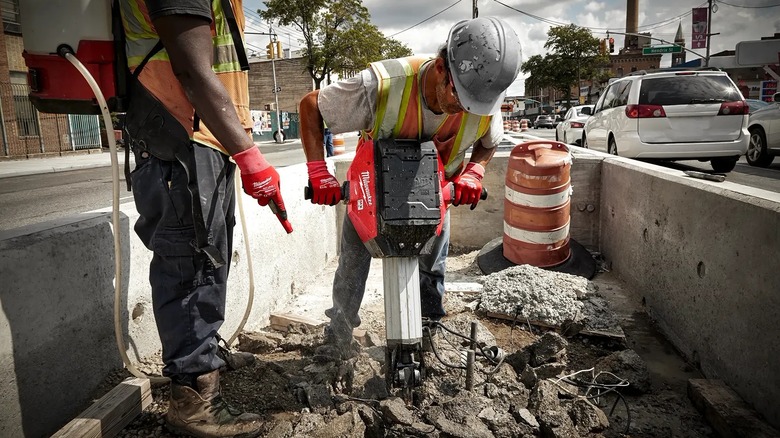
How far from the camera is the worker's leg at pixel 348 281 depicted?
2.69 m

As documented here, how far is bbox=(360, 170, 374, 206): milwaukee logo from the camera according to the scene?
6.91 feet

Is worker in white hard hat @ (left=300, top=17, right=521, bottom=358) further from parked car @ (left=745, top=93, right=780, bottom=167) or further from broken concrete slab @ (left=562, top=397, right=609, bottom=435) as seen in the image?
parked car @ (left=745, top=93, right=780, bottom=167)

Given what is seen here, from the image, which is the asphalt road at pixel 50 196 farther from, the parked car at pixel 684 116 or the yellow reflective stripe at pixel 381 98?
the parked car at pixel 684 116

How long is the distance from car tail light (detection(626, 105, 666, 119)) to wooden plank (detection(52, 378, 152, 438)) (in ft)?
30.0

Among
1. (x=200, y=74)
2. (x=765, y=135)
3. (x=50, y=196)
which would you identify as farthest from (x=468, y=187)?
(x=765, y=135)

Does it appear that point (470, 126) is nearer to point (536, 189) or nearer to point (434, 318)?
point (434, 318)

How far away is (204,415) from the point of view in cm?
202

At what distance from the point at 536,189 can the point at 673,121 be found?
598 centimetres

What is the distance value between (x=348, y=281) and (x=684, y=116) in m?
8.52

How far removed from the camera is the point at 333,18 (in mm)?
37344

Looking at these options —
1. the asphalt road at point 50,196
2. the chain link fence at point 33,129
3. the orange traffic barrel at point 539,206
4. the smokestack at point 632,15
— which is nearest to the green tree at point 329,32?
the chain link fence at point 33,129

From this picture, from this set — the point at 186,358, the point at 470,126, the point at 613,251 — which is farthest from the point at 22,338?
the point at 613,251

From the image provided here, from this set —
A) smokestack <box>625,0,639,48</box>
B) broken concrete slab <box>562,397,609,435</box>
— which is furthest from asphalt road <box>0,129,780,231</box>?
smokestack <box>625,0,639,48</box>

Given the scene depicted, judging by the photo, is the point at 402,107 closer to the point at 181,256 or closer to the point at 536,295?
the point at 181,256
